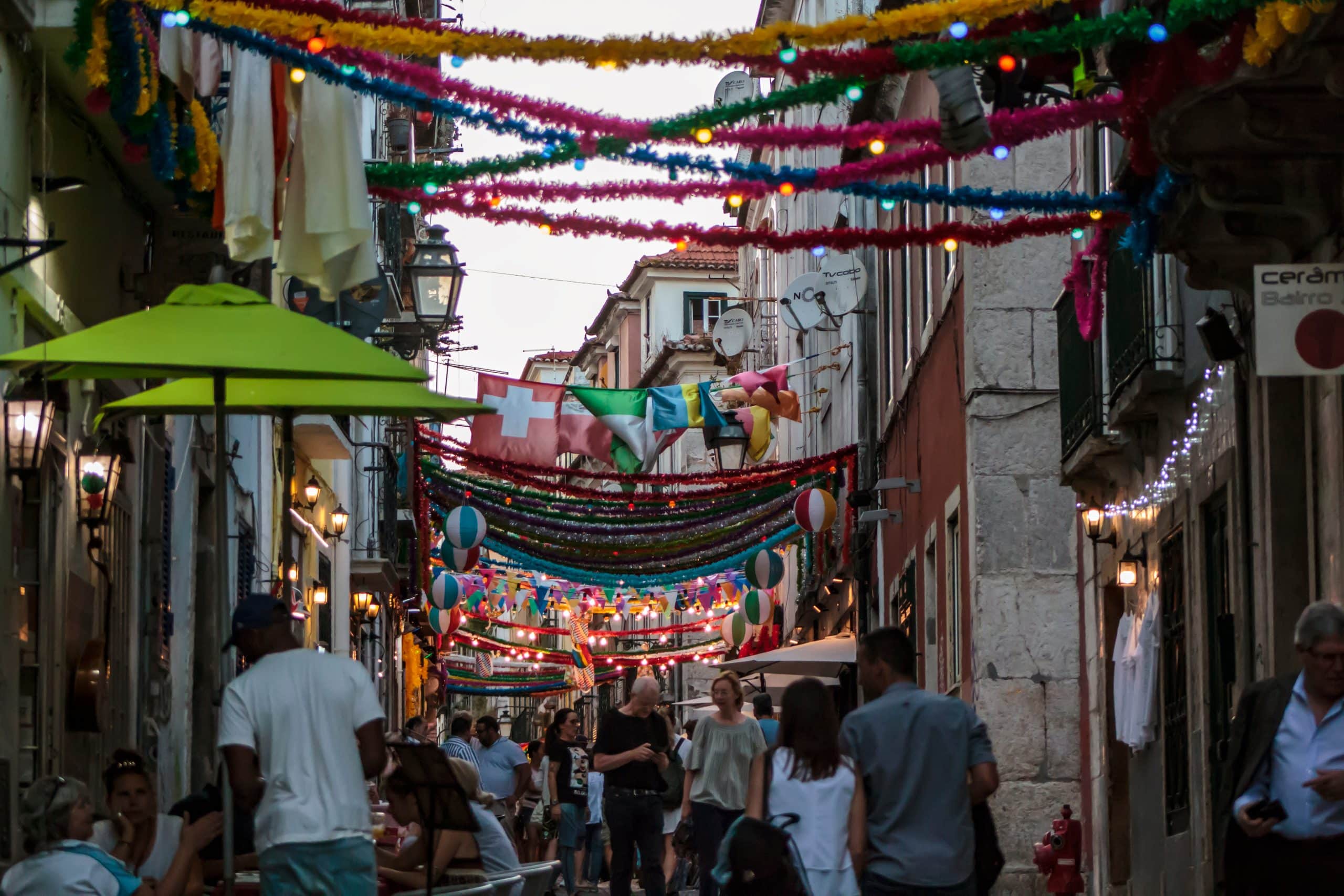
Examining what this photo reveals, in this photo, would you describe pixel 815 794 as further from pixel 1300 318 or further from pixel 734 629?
pixel 734 629

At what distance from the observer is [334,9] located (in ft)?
29.9

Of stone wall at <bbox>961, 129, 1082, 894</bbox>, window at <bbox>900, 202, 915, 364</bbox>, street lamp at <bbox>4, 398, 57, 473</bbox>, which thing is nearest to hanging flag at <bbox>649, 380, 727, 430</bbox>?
window at <bbox>900, 202, 915, 364</bbox>

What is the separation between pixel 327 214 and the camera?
31.3ft

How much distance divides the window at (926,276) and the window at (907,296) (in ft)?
2.14

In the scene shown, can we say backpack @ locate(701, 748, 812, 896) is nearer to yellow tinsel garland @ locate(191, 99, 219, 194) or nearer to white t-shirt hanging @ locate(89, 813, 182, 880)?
white t-shirt hanging @ locate(89, 813, 182, 880)

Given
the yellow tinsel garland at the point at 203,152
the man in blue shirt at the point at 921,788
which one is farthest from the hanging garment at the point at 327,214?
the man in blue shirt at the point at 921,788

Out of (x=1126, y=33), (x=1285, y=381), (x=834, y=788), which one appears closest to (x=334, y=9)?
(x=1126, y=33)

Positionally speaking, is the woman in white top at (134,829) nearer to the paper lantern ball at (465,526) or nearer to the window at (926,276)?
the window at (926,276)

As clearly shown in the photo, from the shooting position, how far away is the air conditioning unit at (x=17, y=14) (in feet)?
32.7

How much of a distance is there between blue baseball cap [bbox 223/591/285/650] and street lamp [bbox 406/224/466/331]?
519 inches

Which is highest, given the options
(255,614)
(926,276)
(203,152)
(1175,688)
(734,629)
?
(203,152)

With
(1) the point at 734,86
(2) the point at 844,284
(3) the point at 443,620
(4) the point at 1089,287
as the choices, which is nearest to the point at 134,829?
(4) the point at 1089,287

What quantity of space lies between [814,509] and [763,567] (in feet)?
6.85

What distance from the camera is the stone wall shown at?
57.2 ft
